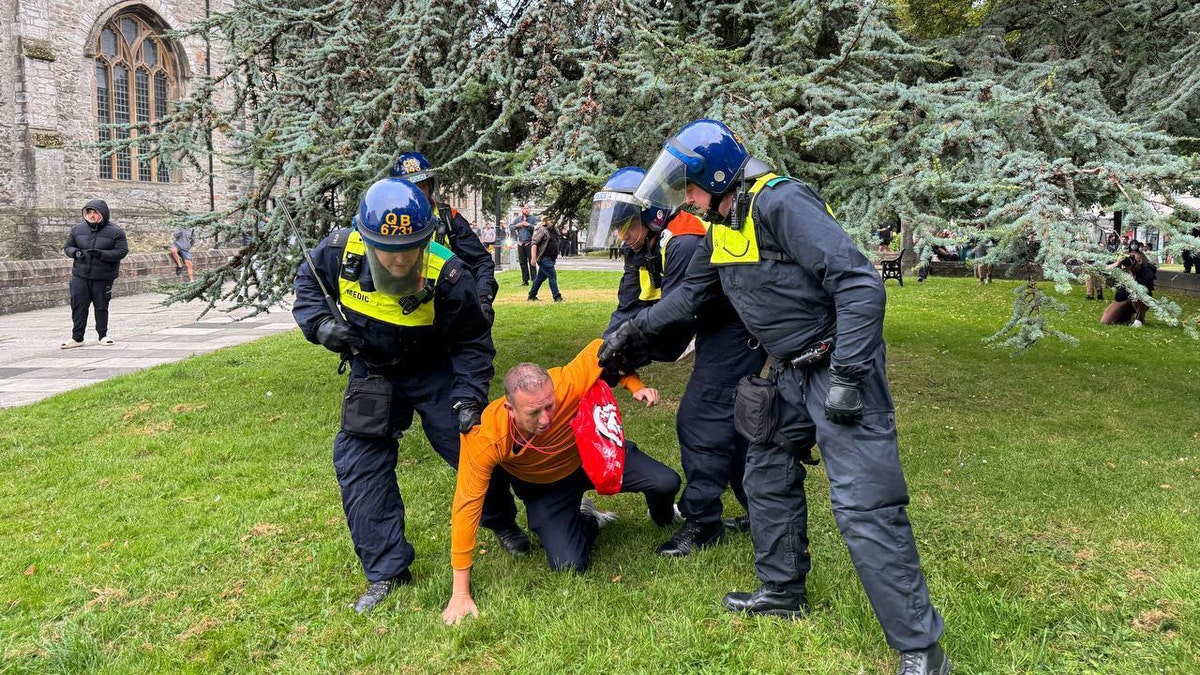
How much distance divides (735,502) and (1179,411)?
487cm

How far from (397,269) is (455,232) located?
2.36 metres

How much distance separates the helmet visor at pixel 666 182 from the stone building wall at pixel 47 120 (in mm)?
20027

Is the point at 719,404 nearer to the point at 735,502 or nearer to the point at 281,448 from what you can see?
the point at 735,502

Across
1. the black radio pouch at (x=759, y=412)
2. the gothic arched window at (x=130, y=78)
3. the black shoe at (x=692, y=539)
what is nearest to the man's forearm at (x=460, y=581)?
the black shoe at (x=692, y=539)

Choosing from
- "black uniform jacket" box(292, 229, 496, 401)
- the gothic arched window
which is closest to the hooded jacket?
"black uniform jacket" box(292, 229, 496, 401)

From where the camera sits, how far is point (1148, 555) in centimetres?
385

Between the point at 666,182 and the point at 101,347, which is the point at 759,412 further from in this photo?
the point at 101,347

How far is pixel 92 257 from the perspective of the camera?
34.8 ft

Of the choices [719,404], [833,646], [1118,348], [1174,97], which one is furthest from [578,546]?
[1118,348]

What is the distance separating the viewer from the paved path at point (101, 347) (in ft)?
29.1

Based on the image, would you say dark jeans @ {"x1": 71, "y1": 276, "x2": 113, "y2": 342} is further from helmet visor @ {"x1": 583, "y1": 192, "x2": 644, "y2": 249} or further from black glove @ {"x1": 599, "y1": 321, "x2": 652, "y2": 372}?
black glove @ {"x1": 599, "y1": 321, "x2": 652, "y2": 372}

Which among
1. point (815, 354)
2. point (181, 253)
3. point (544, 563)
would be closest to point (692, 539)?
point (544, 563)

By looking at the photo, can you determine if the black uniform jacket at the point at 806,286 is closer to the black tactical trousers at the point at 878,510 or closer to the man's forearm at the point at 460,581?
the black tactical trousers at the point at 878,510

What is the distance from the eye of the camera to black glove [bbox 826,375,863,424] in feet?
8.86
